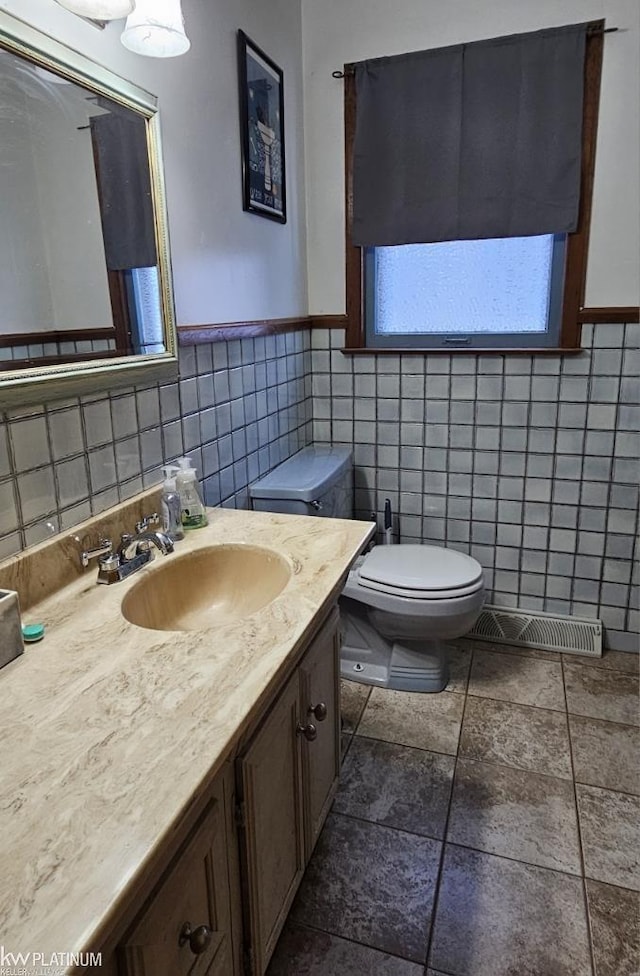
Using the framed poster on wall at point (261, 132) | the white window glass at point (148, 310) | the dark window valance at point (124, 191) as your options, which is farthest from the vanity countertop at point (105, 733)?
the framed poster on wall at point (261, 132)

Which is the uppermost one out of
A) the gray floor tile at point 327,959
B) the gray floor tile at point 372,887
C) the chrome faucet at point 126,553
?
the chrome faucet at point 126,553

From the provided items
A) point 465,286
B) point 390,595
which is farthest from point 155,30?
point 390,595

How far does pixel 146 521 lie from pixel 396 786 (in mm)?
1052

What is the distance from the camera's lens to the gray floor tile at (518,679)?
85.7 inches

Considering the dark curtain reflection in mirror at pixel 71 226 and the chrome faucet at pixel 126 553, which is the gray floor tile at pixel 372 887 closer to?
the chrome faucet at pixel 126 553

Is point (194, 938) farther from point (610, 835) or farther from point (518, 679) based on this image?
point (518, 679)

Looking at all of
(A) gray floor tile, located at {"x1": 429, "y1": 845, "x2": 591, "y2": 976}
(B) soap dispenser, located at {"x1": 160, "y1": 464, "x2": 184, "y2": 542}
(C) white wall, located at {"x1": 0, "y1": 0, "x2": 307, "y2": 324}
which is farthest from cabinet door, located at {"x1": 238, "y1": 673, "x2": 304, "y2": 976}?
(C) white wall, located at {"x1": 0, "y1": 0, "x2": 307, "y2": 324}

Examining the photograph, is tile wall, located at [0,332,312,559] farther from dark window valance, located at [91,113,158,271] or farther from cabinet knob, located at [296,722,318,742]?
cabinet knob, located at [296,722,318,742]

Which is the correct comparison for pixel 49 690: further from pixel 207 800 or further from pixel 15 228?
pixel 15 228

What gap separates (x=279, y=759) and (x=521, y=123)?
214 cm

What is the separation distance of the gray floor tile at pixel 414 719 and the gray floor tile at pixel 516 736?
0.04 m

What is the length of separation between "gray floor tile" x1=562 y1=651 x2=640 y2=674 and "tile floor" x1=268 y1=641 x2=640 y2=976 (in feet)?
0.15

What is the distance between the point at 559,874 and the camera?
4.90 feet

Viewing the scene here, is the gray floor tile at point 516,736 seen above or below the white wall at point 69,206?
below
